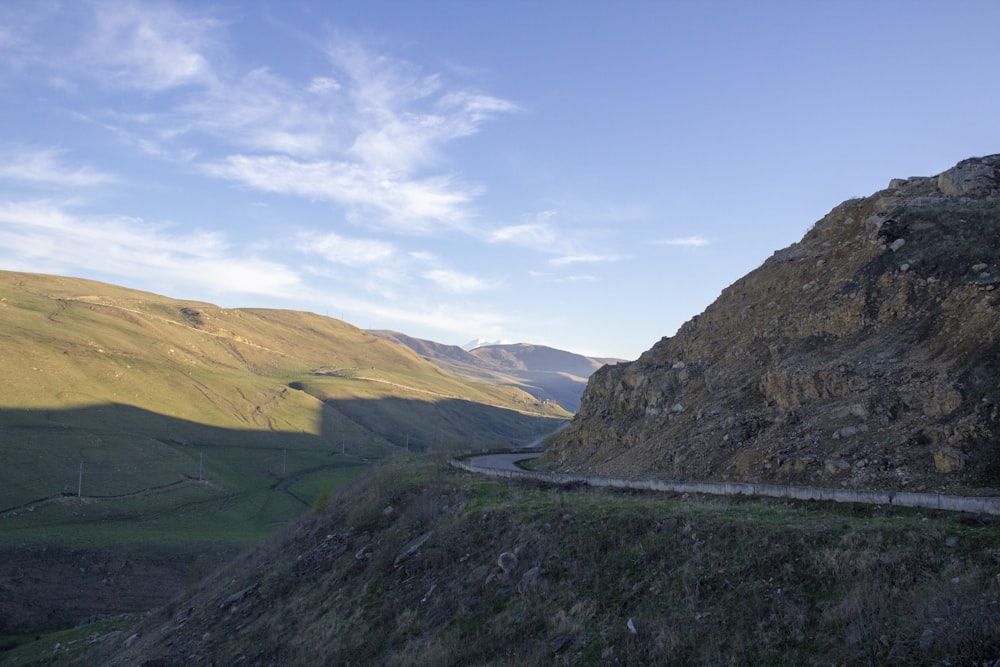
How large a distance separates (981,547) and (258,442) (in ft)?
455

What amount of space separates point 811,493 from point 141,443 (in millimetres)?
113021

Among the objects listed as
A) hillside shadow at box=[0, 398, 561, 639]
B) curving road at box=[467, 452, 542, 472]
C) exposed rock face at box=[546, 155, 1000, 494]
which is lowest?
hillside shadow at box=[0, 398, 561, 639]

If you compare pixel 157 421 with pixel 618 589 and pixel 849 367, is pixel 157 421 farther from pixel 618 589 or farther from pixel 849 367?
pixel 849 367

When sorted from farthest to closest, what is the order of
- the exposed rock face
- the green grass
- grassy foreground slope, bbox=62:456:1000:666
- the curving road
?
the curving road < the green grass < the exposed rock face < grassy foreground slope, bbox=62:456:1000:666

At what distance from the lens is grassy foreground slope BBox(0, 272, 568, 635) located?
6994 cm

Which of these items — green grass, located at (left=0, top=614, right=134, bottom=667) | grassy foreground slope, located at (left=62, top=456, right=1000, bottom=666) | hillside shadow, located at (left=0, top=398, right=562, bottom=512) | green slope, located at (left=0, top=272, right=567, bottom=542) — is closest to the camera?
grassy foreground slope, located at (left=62, top=456, right=1000, bottom=666)

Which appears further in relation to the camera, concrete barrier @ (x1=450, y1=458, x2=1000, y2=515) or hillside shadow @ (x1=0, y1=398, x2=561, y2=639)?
hillside shadow @ (x1=0, y1=398, x2=561, y2=639)

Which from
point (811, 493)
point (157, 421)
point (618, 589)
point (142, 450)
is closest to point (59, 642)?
point (618, 589)

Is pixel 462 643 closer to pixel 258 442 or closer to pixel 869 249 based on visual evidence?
pixel 869 249

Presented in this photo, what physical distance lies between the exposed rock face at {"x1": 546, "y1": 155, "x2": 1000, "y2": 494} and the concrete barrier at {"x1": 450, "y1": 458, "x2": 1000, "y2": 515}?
1.84 meters

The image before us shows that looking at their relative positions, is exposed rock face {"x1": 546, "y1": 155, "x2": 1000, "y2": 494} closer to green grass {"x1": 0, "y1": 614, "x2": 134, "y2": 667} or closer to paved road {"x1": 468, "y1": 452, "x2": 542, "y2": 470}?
paved road {"x1": 468, "y1": 452, "x2": 542, "y2": 470}

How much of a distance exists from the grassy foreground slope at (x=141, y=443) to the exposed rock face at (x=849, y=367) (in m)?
30.7

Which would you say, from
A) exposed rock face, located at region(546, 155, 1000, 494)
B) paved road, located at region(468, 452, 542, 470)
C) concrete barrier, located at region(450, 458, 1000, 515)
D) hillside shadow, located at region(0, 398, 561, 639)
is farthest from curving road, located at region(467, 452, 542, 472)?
concrete barrier, located at region(450, 458, 1000, 515)

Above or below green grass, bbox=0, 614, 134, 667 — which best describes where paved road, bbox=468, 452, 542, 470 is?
above
